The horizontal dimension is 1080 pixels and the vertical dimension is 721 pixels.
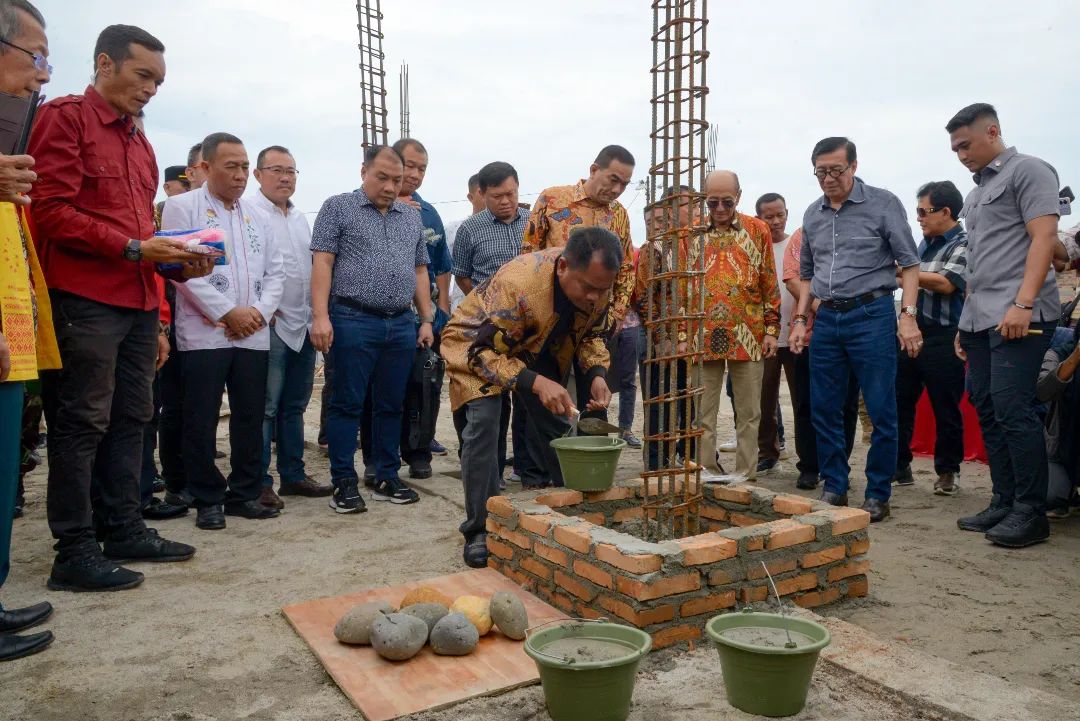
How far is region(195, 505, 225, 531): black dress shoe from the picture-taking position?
4.09 metres

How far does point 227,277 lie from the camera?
4117 millimetres

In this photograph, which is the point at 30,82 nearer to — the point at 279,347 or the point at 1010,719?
the point at 279,347

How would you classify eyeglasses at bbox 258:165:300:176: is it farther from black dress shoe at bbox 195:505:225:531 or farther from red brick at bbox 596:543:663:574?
red brick at bbox 596:543:663:574

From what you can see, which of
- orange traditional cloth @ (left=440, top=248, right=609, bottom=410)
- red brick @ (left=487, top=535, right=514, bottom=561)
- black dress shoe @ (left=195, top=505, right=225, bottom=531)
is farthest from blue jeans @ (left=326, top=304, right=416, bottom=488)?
red brick @ (left=487, top=535, right=514, bottom=561)

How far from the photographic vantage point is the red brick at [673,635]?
8.69 ft

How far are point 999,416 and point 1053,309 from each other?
0.56 m

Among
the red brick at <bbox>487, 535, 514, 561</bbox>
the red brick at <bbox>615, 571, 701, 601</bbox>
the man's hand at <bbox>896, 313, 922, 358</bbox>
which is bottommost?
the red brick at <bbox>487, 535, 514, 561</bbox>

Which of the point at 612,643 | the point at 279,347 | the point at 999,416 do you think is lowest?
the point at 612,643

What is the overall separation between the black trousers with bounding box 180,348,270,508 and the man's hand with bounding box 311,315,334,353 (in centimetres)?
28

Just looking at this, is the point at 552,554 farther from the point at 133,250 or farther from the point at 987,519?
the point at 987,519

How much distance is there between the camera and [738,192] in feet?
15.6

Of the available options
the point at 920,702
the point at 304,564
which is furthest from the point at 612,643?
the point at 304,564

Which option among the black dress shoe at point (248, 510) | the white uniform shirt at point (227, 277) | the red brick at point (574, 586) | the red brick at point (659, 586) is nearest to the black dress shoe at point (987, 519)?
the red brick at point (659, 586)

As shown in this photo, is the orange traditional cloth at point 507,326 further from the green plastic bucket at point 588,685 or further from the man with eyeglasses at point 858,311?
the man with eyeglasses at point 858,311
